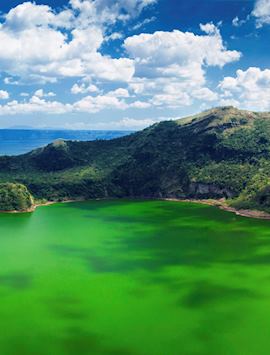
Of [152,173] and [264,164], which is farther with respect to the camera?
[152,173]

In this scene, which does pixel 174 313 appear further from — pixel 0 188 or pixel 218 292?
pixel 0 188

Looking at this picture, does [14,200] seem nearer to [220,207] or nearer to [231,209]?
[220,207]

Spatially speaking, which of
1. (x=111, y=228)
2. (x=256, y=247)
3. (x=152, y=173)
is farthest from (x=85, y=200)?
(x=256, y=247)

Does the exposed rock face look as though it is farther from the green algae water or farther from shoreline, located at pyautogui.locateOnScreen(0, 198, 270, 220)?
the green algae water

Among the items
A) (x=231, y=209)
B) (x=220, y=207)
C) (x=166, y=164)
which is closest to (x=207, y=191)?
(x=220, y=207)

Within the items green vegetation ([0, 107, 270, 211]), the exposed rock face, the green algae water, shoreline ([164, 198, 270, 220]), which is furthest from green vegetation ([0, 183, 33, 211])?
the exposed rock face

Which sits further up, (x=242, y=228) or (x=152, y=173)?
(x=152, y=173)
